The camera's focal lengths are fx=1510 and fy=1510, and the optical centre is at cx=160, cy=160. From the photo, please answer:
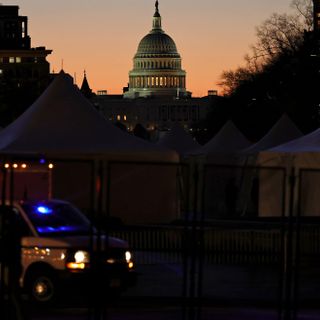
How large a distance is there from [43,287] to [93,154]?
11.6 m

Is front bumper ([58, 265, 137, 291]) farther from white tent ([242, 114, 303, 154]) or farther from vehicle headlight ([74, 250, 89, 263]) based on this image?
Result: white tent ([242, 114, 303, 154])

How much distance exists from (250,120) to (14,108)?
866 inches

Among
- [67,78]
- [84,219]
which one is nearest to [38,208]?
[84,219]

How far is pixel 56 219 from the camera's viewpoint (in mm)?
19938

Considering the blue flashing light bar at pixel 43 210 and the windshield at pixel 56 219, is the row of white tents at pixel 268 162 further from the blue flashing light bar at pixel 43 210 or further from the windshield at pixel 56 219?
the blue flashing light bar at pixel 43 210

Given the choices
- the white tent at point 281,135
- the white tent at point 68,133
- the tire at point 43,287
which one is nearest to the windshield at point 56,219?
the tire at point 43,287

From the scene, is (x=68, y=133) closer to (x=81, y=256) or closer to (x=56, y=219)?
(x=56, y=219)

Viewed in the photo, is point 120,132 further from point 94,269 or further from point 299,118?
point 299,118

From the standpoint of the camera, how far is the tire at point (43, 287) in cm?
1912

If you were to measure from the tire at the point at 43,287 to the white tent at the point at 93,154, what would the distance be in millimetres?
9565

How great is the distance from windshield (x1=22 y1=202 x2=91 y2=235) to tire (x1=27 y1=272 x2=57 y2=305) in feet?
1.92

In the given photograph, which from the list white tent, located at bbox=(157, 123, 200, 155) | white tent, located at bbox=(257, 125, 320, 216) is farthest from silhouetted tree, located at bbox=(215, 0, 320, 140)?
white tent, located at bbox=(257, 125, 320, 216)

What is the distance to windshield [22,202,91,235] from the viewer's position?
63.9 ft

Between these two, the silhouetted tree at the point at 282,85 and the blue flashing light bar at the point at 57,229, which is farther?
the silhouetted tree at the point at 282,85
